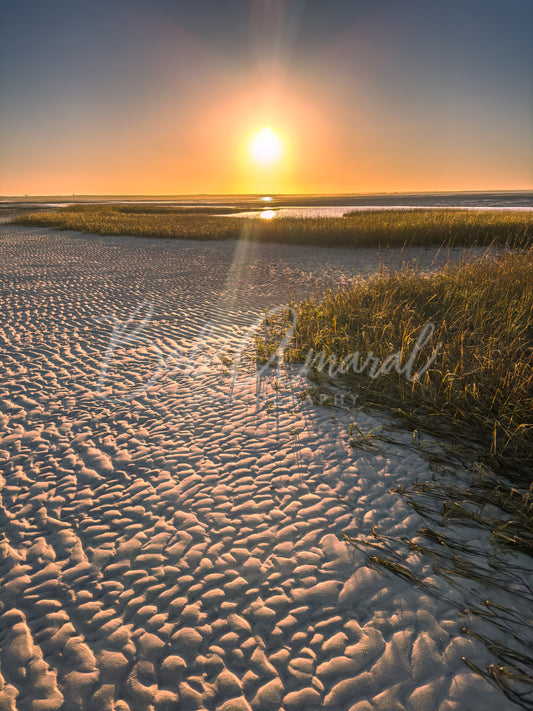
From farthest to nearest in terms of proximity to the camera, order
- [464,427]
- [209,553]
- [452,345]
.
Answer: [452,345] < [464,427] < [209,553]

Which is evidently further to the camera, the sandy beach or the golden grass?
the golden grass

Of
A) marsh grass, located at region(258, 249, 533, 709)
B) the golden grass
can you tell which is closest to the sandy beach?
marsh grass, located at region(258, 249, 533, 709)

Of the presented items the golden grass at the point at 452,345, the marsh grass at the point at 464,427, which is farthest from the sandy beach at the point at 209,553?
the golden grass at the point at 452,345

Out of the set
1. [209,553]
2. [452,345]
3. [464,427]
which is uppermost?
[452,345]

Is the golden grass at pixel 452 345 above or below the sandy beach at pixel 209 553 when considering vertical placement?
above

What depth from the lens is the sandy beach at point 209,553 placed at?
7.18ft

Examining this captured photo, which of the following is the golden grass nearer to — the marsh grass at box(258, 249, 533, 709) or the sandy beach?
the marsh grass at box(258, 249, 533, 709)

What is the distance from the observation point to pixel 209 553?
3018 millimetres

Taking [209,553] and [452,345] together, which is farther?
[452,345]

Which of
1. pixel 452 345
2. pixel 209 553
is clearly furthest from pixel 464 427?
pixel 209 553

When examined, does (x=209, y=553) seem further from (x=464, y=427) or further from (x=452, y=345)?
(x=452, y=345)

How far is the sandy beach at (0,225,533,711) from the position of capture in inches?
86.2

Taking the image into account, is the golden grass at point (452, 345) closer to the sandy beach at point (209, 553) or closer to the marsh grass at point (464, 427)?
the marsh grass at point (464, 427)

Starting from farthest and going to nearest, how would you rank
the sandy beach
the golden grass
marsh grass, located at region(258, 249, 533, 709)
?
the golden grass → marsh grass, located at region(258, 249, 533, 709) → the sandy beach
